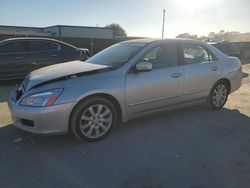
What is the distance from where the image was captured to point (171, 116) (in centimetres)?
569

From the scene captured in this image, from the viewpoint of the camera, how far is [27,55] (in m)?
9.25

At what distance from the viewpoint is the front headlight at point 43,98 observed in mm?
3961

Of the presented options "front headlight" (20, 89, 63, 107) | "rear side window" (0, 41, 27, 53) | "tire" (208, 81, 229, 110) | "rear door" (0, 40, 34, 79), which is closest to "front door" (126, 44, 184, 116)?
"tire" (208, 81, 229, 110)

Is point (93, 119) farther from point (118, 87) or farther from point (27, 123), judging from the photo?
point (27, 123)

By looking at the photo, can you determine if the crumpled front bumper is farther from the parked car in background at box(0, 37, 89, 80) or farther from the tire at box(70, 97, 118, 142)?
the parked car in background at box(0, 37, 89, 80)

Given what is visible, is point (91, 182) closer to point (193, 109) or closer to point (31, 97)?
point (31, 97)

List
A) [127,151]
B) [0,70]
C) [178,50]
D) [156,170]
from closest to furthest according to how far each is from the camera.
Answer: [156,170] < [127,151] < [178,50] < [0,70]

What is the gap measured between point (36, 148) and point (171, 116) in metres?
2.67

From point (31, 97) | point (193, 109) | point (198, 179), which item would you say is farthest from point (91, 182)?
point (193, 109)

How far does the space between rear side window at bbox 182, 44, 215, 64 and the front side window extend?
25 centimetres

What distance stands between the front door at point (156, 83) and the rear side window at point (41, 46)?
5.51 meters

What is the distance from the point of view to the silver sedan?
13.3ft

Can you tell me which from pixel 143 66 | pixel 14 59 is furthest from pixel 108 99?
pixel 14 59

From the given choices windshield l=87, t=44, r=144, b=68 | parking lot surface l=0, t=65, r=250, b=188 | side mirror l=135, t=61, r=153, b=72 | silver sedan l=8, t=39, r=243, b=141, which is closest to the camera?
parking lot surface l=0, t=65, r=250, b=188
